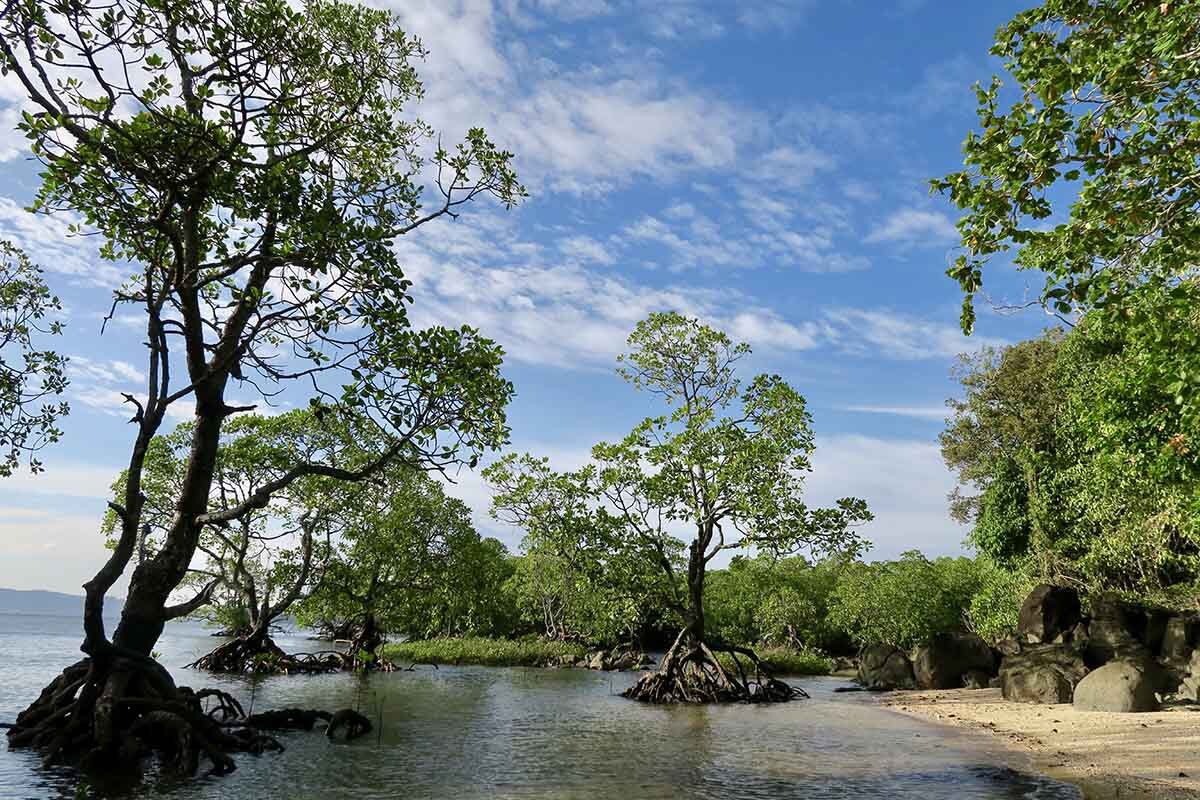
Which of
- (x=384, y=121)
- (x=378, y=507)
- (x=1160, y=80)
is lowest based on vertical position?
(x=378, y=507)

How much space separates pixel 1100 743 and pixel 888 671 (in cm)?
2355

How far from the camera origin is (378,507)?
144 feet

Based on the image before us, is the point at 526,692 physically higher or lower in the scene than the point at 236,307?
lower

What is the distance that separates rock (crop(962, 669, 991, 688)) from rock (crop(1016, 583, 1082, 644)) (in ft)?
11.5

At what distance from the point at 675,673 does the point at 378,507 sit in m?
20.1

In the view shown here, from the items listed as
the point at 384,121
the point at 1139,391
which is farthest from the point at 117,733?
the point at 1139,391

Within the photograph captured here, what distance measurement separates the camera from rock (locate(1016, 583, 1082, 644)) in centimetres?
4019

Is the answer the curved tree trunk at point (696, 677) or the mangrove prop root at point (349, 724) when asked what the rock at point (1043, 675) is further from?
the mangrove prop root at point (349, 724)

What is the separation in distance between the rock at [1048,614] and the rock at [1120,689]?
15.1 meters

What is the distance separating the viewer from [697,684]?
109 ft

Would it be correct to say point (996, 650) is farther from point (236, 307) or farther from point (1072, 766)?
point (236, 307)

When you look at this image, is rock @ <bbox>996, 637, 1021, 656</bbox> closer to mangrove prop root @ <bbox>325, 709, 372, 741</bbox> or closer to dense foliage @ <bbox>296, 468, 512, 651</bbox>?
dense foliage @ <bbox>296, 468, 512, 651</bbox>

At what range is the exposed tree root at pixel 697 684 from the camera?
3281 cm

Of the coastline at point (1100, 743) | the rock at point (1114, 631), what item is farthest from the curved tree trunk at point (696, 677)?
the rock at point (1114, 631)
